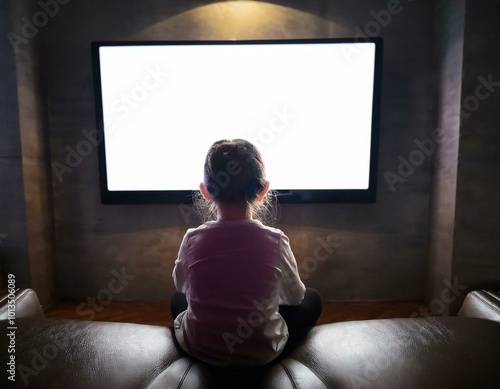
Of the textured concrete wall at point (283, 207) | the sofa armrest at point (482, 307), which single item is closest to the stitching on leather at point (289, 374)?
the sofa armrest at point (482, 307)

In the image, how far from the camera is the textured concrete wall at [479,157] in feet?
5.14

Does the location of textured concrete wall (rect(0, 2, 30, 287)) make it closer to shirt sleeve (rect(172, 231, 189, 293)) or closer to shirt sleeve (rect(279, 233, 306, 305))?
shirt sleeve (rect(172, 231, 189, 293))

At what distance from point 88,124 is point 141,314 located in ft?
4.48

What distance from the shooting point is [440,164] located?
1.82 m

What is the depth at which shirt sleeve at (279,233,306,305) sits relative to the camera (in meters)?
0.84
